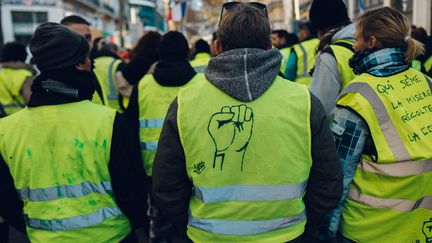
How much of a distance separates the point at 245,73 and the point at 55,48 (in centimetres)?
99

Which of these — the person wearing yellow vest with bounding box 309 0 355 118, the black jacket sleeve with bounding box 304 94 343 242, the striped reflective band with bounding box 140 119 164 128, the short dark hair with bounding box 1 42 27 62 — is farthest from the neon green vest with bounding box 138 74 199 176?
the short dark hair with bounding box 1 42 27 62

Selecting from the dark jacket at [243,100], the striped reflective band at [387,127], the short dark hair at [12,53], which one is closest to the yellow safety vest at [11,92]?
the short dark hair at [12,53]

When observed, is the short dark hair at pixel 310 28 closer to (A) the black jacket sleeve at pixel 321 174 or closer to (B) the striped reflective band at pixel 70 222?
(A) the black jacket sleeve at pixel 321 174

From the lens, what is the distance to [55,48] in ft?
7.04

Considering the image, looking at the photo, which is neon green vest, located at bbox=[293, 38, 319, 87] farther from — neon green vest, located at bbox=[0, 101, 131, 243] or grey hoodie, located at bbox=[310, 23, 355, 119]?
neon green vest, located at bbox=[0, 101, 131, 243]

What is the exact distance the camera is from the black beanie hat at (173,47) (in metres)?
3.92

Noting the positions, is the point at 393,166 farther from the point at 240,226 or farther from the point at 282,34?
the point at 282,34

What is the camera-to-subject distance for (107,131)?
2.14 metres

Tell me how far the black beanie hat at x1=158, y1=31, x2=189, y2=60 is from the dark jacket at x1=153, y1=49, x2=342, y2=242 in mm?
1970

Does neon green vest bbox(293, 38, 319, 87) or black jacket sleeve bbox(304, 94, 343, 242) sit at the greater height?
neon green vest bbox(293, 38, 319, 87)

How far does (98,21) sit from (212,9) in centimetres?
1738

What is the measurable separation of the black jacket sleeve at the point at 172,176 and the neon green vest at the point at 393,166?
0.93 metres

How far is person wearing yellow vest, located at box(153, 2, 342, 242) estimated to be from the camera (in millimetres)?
1891

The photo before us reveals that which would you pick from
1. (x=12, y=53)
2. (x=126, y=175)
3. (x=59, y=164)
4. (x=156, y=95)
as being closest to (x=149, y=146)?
(x=156, y=95)
